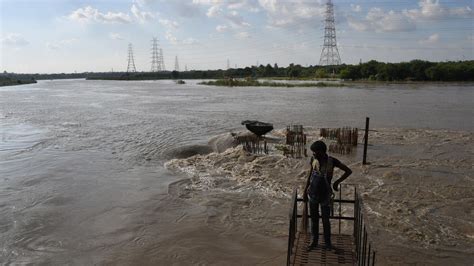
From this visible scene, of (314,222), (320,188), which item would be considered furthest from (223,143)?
(320,188)

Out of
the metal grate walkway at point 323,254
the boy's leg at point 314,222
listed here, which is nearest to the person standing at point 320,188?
the boy's leg at point 314,222

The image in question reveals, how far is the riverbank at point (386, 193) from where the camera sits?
27.7 feet

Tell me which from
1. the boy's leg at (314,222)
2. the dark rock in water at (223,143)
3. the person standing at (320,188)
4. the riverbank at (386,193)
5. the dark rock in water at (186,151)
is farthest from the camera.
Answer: the dark rock in water at (223,143)

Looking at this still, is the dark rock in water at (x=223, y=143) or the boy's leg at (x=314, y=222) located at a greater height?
the boy's leg at (x=314, y=222)

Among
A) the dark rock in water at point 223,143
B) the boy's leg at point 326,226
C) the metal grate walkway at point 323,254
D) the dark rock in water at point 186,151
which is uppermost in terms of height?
the boy's leg at point 326,226

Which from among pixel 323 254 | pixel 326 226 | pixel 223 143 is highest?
pixel 326 226

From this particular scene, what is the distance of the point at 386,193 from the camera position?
11.6 metres

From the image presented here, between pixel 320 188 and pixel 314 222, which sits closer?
pixel 320 188

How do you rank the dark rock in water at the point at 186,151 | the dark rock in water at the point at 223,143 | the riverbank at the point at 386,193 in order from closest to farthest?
the riverbank at the point at 386,193 → the dark rock in water at the point at 186,151 → the dark rock in water at the point at 223,143

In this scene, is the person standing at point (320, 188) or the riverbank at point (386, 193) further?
the riverbank at point (386, 193)

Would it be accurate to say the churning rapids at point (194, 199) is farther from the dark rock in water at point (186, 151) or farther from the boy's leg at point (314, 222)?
the boy's leg at point (314, 222)

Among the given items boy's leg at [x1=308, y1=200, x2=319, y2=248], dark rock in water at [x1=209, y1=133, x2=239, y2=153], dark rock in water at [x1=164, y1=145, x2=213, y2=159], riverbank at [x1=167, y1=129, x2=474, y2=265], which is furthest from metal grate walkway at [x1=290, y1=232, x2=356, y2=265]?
dark rock in water at [x1=209, y1=133, x2=239, y2=153]

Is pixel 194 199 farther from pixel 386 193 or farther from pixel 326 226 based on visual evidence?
pixel 326 226

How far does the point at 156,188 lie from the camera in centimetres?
1262
